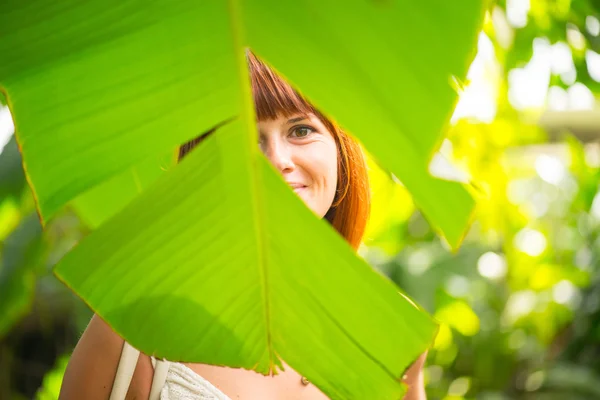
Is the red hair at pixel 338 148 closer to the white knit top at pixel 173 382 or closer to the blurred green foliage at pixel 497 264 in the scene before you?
the white knit top at pixel 173 382

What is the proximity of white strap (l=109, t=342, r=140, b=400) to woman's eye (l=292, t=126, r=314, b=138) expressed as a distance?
288 millimetres

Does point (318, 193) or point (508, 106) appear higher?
point (508, 106)

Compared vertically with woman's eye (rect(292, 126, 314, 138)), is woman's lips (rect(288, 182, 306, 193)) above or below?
below

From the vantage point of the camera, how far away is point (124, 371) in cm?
66

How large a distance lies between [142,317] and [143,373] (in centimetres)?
39

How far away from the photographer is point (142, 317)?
0.37 meters

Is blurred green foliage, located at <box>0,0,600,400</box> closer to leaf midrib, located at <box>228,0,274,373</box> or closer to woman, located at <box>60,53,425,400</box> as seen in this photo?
woman, located at <box>60,53,425,400</box>

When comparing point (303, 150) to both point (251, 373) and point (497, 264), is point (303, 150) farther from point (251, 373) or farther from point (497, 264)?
point (497, 264)

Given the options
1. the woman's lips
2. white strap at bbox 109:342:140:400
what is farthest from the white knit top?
the woman's lips

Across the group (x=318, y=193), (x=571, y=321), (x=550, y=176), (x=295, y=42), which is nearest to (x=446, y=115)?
(x=295, y=42)

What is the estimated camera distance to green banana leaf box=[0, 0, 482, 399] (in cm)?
36

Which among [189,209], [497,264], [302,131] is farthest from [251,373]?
[497,264]

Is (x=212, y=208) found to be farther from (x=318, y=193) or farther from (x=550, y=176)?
(x=550, y=176)

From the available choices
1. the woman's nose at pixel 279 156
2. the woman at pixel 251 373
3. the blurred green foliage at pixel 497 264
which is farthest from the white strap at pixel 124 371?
the blurred green foliage at pixel 497 264
